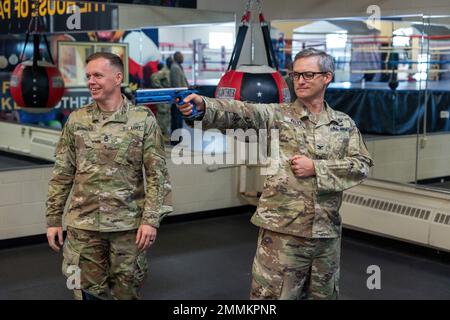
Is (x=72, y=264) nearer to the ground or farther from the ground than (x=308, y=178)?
nearer to the ground

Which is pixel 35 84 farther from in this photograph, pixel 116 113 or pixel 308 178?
pixel 308 178

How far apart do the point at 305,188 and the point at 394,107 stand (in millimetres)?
6818

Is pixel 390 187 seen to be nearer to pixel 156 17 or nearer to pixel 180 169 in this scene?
pixel 180 169

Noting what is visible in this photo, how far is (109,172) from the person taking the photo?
116 inches

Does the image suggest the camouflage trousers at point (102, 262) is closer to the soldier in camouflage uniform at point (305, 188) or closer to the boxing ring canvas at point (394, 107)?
the soldier in camouflage uniform at point (305, 188)

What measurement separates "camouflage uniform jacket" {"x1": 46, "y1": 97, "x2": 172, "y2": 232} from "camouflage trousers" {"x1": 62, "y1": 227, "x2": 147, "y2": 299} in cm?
6

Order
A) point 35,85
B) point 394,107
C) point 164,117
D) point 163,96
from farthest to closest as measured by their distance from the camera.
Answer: point 394,107 < point 164,117 < point 35,85 < point 163,96

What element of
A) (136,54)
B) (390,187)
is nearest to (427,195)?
(390,187)

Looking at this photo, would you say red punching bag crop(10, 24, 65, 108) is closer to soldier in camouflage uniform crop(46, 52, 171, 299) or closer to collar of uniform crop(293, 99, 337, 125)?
soldier in camouflage uniform crop(46, 52, 171, 299)

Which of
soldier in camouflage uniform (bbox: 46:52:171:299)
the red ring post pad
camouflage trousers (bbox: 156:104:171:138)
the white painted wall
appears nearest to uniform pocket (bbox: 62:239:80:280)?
soldier in camouflage uniform (bbox: 46:52:171:299)

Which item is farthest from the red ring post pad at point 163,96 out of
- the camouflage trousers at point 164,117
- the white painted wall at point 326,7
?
the camouflage trousers at point 164,117

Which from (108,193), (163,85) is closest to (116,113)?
(108,193)

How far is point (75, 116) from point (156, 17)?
4.27 metres

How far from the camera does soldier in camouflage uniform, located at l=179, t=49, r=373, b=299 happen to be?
105 inches
